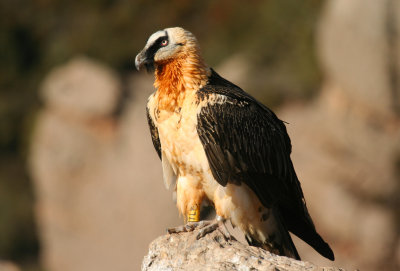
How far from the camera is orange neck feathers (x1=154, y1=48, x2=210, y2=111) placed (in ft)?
24.1

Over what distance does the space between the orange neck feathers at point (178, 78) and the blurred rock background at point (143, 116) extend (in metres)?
8.43

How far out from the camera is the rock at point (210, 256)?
6.12 meters

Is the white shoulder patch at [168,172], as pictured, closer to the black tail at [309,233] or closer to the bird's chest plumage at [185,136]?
the bird's chest plumage at [185,136]

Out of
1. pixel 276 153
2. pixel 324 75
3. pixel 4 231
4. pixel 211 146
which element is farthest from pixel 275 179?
pixel 4 231

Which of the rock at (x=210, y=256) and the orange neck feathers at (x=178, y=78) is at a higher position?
the orange neck feathers at (x=178, y=78)

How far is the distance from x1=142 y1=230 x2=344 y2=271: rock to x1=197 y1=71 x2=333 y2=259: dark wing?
0.75 meters

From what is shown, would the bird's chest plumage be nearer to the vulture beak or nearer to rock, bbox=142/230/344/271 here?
the vulture beak

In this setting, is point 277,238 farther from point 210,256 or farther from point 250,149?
point 210,256

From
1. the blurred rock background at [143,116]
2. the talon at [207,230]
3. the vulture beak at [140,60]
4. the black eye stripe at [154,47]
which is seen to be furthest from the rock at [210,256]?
the blurred rock background at [143,116]

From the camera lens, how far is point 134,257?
1877 cm

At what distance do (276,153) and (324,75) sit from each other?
11.0 metres

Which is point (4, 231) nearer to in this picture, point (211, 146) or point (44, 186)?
point (44, 186)

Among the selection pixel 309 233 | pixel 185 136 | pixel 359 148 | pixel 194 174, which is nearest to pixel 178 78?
pixel 185 136

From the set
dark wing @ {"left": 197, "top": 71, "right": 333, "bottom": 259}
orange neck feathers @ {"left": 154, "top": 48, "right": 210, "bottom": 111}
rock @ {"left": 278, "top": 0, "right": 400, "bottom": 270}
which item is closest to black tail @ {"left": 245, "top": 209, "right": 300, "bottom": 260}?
dark wing @ {"left": 197, "top": 71, "right": 333, "bottom": 259}
